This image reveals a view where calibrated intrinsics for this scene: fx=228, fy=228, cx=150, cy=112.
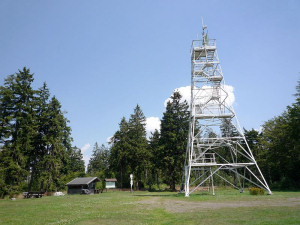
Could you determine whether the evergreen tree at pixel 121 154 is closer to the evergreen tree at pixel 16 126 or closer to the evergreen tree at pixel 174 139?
the evergreen tree at pixel 174 139

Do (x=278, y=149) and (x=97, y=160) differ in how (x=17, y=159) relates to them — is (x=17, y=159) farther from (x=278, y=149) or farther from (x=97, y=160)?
(x=97, y=160)

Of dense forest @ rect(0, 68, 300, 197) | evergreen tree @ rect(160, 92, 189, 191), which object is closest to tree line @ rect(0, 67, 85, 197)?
dense forest @ rect(0, 68, 300, 197)

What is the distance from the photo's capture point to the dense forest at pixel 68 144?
117 ft

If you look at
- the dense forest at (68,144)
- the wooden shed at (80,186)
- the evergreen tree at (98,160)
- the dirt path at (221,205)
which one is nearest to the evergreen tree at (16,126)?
the dense forest at (68,144)

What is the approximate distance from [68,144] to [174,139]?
23362mm

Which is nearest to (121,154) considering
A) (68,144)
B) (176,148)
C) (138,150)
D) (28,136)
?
(138,150)

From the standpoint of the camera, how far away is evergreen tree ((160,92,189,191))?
141 feet

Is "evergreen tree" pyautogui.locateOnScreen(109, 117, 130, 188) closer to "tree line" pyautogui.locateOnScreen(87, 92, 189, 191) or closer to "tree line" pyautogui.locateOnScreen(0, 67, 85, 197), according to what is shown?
"tree line" pyautogui.locateOnScreen(87, 92, 189, 191)

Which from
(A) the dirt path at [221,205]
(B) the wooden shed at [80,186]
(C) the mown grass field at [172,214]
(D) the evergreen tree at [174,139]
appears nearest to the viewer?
(C) the mown grass field at [172,214]

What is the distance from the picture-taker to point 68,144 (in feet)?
163

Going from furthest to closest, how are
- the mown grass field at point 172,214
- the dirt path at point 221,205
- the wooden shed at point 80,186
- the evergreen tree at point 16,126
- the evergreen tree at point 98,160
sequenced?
the evergreen tree at point 98,160 < the wooden shed at point 80,186 < the evergreen tree at point 16,126 < the dirt path at point 221,205 < the mown grass field at point 172,214

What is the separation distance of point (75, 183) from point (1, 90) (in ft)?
71.4

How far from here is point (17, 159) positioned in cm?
3609

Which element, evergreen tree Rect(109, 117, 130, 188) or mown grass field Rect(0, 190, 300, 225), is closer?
mown grass field Rect(0, 190, 300, 225)
